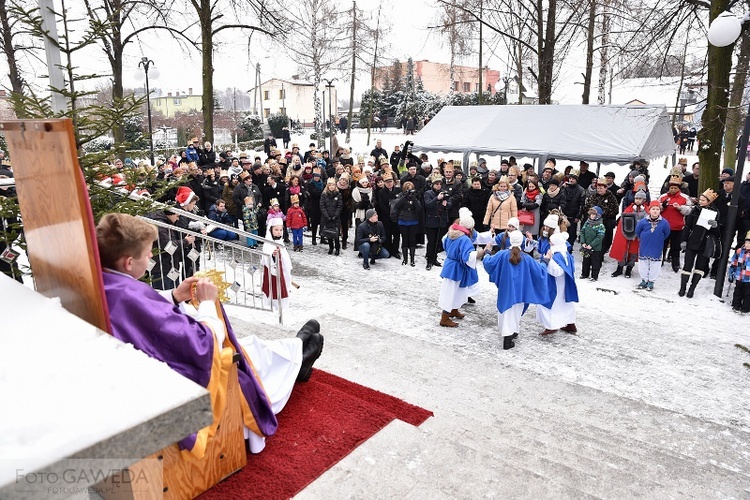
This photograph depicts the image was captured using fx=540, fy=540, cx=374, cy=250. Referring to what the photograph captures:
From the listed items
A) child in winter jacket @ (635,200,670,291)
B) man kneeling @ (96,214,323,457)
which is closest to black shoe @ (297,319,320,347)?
man kneeling @ (96,214,323,457)

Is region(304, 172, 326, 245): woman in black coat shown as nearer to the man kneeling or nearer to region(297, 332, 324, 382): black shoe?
region(297, 332, 324, 382): black shoe

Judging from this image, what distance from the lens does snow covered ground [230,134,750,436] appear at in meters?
6.14

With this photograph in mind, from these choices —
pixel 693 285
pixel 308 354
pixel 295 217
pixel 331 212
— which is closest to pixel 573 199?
pixel 693 285

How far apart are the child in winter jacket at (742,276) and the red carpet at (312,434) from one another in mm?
6735

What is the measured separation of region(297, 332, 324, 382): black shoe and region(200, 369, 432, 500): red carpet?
9 centimetres

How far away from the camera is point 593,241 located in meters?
10.2

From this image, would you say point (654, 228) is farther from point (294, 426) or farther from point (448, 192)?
point (294, 426)

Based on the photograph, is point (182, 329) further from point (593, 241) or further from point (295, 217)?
point (295, 217)

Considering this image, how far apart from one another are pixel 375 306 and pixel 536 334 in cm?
258

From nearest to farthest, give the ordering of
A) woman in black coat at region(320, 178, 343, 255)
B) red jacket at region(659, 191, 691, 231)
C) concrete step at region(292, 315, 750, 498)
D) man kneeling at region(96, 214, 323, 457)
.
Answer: man kneeling at region(96, 214, 323, 457)
concrete step at region(292, 315, 750, 498)
red jacket at region(659, 191, 691, 231)
woman in black coat at region(320, 178, 343, 255)

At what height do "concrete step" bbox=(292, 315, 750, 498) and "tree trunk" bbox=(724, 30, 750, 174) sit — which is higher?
"tree trunk" bbox=(724, 30, 750, 174)

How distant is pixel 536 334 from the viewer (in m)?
7.77

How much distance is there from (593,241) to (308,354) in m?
7.46

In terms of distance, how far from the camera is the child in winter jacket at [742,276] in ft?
27.6
